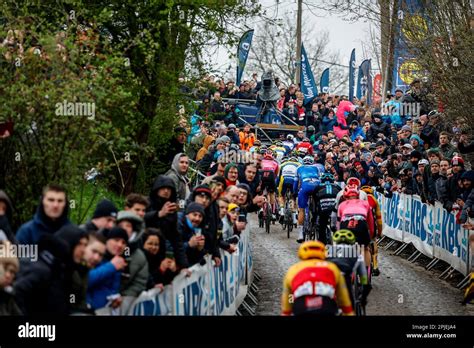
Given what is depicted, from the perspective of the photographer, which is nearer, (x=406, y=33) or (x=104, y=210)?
(x=104, y=210)

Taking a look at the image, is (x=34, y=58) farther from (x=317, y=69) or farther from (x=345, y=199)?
(x=317, y=69)

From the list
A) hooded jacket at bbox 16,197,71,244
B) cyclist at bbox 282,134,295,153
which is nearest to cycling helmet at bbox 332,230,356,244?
hooded jacket at bbox 16,197,71,244

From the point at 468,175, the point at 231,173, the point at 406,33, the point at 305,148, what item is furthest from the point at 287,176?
the point at 468,175

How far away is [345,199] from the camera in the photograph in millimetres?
18047

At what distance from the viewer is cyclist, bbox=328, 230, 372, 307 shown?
1334cm

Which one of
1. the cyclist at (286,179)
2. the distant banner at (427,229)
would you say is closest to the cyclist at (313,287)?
the distant banner at (427,229)

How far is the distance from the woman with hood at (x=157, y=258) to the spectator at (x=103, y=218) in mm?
439

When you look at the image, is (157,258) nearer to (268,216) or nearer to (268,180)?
(268,216)

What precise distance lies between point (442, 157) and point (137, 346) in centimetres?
1215

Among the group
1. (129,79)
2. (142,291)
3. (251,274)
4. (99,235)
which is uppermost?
(129,79)

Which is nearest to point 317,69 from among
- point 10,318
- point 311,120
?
point 311,120

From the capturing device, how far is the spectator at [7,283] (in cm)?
837

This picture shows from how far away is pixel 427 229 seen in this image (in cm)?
2242

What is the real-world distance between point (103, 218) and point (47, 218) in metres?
0.95
